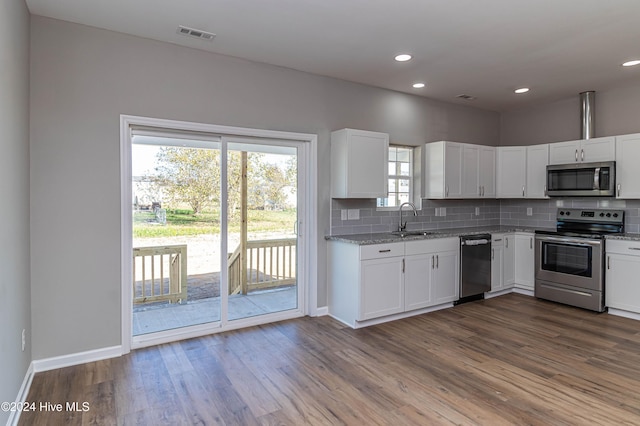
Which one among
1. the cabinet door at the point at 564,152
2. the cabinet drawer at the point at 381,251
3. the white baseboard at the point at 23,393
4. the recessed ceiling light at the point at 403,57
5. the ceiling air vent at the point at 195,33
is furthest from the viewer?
the cabinet door at the point at 564,152

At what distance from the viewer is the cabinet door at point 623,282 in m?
4.22

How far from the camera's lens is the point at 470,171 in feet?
17.4

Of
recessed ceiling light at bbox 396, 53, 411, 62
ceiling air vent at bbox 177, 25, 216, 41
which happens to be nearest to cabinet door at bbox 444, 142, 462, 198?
recessed ceiling light at bbox 396, 53, 411, 62

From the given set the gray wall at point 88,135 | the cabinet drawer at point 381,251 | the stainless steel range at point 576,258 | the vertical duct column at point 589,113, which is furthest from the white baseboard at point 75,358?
the vertical duct column at point 589,113

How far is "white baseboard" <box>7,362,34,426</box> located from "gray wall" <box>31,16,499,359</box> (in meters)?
0.19

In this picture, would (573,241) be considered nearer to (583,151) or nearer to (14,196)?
(583,151)

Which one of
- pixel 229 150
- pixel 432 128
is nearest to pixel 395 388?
pixel 229 150

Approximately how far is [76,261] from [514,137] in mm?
6077

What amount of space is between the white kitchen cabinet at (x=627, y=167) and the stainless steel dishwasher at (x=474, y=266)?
5.21 feet

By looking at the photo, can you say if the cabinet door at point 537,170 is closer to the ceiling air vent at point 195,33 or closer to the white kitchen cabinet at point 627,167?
the white kitchen cabinet at point 627,167

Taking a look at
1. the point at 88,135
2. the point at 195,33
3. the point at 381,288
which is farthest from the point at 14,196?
the point at 381,288

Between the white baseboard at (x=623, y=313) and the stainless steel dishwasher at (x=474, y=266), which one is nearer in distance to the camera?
the white baseboard at (x=623, y=313)

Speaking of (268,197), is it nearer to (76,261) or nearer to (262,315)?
(262,315)

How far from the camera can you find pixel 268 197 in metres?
4.14
